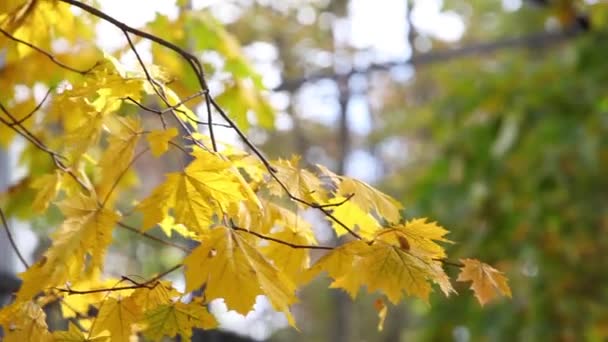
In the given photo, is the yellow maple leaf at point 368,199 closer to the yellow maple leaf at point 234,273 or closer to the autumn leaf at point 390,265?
the autumn leaf at point 390,265

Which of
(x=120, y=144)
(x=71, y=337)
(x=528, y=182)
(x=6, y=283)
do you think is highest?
(x=528, y=182)

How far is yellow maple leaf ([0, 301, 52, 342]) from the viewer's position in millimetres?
885

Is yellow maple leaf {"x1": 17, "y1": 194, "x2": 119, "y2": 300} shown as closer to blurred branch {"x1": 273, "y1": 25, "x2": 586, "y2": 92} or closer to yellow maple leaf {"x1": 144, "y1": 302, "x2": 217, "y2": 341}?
yellow maple leaf {"x1": 144, "y1": 302, "x2": 217, "y2": 341}

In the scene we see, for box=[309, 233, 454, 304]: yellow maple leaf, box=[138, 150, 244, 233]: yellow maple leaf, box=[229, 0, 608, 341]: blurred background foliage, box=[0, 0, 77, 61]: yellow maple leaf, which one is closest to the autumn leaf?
box=[309, 233, 454, 304]: yellow maple leaf

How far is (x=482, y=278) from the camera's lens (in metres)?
0.97

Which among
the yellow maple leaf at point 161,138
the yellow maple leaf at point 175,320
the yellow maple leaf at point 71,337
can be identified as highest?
the yellow maple leaf at point 161,138

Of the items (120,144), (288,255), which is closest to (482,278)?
(288,255)

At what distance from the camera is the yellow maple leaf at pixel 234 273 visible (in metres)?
0.83

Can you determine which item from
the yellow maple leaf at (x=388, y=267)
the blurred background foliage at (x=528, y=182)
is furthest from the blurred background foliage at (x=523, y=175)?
the yellow maple leaf at (x=388, y=267)

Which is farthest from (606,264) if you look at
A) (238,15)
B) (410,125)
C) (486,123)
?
(238,15)

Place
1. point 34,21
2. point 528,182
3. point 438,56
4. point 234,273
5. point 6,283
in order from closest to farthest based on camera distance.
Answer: point 234,273, point 34,21, point 6,283, point 438,56, point 528,182

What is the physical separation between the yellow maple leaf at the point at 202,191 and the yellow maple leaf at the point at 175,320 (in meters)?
0.08

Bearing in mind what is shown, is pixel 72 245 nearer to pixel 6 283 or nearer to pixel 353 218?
pixel 353 218

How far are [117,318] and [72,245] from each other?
0.10 metres
